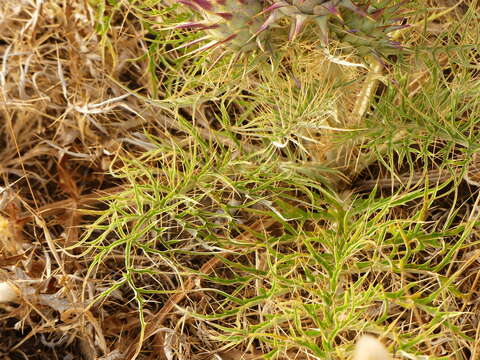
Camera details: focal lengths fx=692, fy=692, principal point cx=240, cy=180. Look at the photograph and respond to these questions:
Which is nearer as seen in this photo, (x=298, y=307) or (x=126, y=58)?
(x=298, y=307)

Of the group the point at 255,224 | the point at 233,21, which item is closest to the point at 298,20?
the point at 233,21

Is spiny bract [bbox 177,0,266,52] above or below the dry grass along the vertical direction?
above

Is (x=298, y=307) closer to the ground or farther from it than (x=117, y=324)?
→ farther from it

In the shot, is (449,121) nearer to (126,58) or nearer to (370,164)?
(370,164)

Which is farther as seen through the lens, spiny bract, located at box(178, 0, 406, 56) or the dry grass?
the dry grass

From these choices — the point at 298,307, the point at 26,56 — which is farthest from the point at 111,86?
the point at 298,307
